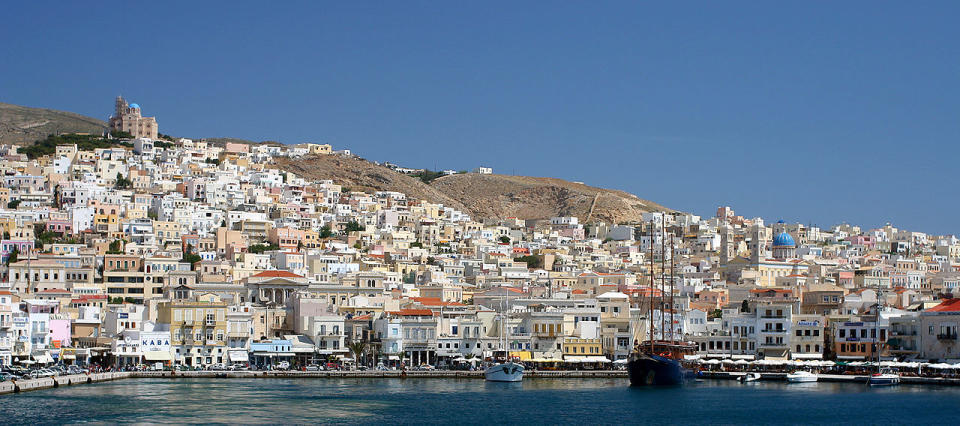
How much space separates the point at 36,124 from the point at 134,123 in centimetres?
2898

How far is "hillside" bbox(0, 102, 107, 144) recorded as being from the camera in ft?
537

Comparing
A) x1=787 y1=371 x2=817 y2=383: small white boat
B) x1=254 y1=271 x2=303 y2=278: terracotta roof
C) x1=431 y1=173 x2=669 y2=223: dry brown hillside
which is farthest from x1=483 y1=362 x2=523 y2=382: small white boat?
x1=431 y1=173 x2=669 y2=223: dry brown hillside

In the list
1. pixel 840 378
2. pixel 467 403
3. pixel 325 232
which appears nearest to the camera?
pixel 467 403

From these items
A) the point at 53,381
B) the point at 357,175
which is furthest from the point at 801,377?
the point at 357,175

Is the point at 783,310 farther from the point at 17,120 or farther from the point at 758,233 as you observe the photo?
the point at 17,120

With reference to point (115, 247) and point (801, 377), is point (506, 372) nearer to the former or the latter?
point (801, 377)

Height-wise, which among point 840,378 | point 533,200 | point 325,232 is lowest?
point 840,378

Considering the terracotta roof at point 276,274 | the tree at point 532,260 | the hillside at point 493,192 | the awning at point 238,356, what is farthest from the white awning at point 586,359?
the hillside at point 493,192

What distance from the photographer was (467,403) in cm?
5631

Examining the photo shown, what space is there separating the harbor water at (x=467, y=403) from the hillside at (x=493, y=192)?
282ft

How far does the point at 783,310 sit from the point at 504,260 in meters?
35.2

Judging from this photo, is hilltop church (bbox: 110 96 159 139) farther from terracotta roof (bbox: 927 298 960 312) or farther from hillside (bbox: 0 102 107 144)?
terracotta roof (bbox: 927 298 960 312)

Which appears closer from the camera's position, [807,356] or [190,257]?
[807,356]

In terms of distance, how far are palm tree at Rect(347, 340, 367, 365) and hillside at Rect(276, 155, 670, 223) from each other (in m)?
74.7
